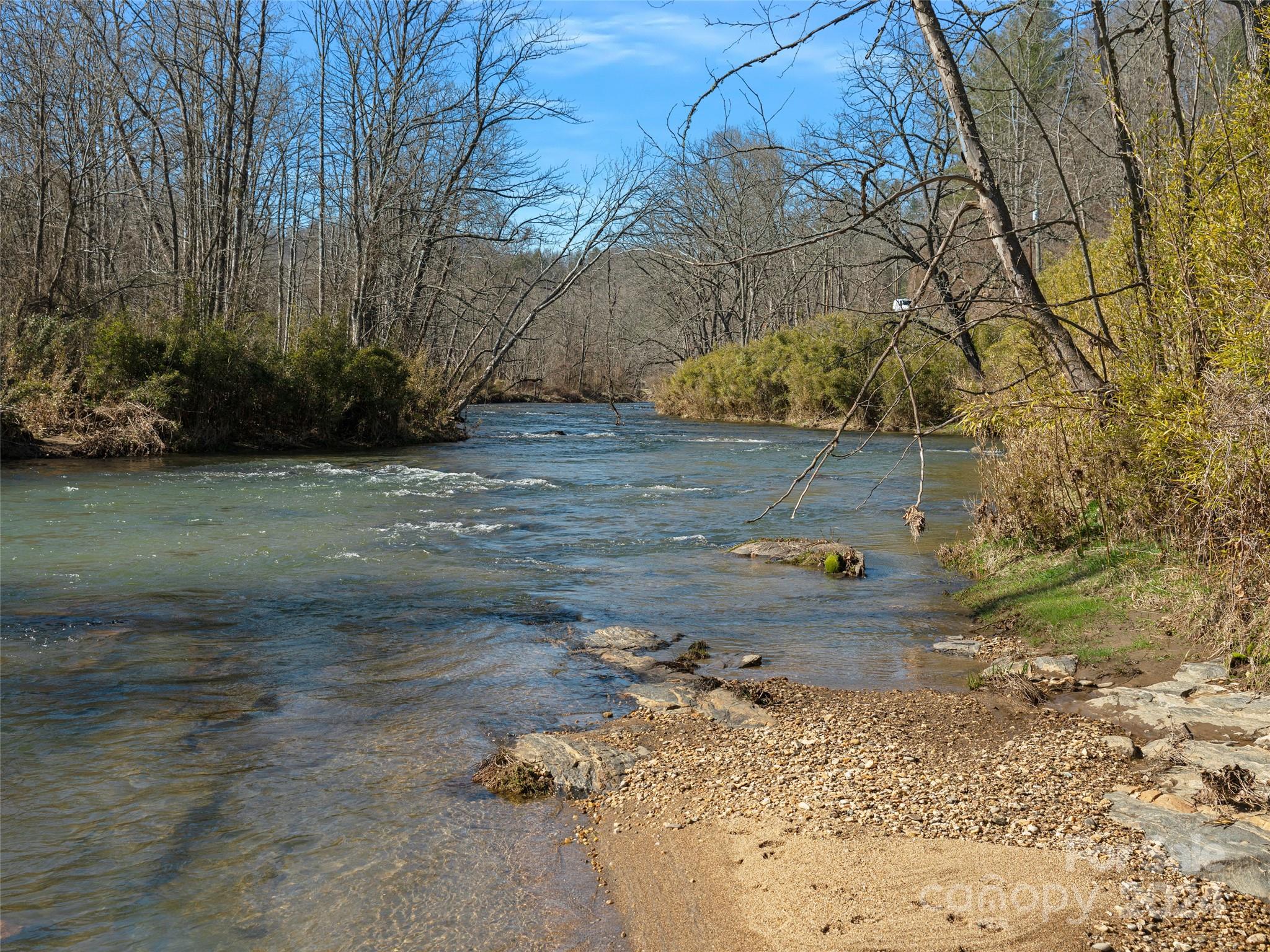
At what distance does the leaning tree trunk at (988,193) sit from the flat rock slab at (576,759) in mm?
4460

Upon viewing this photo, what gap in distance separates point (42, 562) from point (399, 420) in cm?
1505

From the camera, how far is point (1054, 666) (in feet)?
21.4

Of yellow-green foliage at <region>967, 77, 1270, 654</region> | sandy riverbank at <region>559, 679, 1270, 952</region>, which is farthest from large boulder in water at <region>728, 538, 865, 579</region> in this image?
sandy riverbank at <region>559, 679, 1270, 952</region>

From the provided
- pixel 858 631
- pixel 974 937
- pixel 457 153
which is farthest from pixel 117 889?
pixel 457 153

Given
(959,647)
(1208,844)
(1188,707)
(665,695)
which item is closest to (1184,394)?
(1188,707)

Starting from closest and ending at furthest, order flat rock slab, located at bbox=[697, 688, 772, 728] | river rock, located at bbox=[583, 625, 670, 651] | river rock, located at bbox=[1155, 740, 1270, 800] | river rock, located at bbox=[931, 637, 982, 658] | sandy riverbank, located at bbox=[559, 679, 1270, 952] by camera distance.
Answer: sandy riverbank, located at bbox=[559, 679, 1270, 952] < river rock, located at bbox=[1155, 740, 1270, 800] < flat rock slab, located at bbox=[697, 688, 772, 728] < river rock, located at bbox=[931, 637, 982, 658] < river rock, located at bbox=[583, 625, 670, 651]

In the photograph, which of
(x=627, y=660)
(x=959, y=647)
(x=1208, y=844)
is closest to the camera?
(x=1208, y=844)

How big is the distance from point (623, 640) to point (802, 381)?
27.6m

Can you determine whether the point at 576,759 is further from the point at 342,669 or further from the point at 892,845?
the point at 342,669

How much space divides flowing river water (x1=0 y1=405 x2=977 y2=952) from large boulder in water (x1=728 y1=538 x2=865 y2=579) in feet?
0.96

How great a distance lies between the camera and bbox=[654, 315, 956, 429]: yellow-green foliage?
99.5ft

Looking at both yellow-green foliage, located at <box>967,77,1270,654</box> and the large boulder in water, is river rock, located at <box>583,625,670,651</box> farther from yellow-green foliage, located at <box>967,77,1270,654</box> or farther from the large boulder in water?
the large boulder in water

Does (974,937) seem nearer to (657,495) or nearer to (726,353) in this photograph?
(657,495)

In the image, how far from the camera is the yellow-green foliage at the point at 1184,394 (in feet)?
18.0
